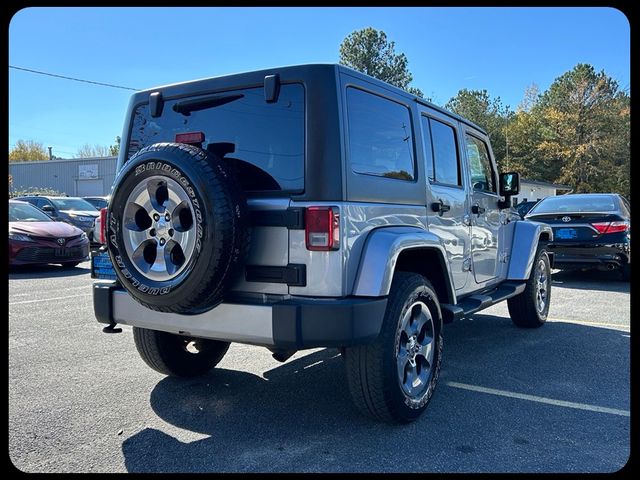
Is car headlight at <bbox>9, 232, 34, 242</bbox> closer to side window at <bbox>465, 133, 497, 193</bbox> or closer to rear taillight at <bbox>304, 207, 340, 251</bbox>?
side window at <bbox>465, 133, 497, 193</bbox>

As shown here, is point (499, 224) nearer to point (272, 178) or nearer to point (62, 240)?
point (272, 178)

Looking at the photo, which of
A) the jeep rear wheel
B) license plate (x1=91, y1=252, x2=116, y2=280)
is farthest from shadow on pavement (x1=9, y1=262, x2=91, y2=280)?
license plate (x1=91, y1=252, x2=116, y2=280)

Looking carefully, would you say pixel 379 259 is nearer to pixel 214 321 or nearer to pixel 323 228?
pixel 323 228

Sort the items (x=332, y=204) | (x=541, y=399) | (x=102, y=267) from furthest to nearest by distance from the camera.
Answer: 1. (x=541, y=399)
2. (x=102, y=267)
3. (x=332, y=204)

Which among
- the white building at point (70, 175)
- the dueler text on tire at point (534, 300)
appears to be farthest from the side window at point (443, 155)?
the white building at point (70, 175)

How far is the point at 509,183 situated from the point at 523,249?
2.46ft

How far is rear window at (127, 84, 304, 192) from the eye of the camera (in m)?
3.10

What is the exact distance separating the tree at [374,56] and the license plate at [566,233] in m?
37.4

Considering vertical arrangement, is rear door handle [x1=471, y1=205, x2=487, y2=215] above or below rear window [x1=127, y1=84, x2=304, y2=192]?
below

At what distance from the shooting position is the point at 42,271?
1064 cm

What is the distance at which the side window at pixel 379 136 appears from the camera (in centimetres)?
321

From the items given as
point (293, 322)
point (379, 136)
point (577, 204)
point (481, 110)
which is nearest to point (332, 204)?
point (293, 322)

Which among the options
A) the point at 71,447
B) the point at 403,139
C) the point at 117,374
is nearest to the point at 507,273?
the point at 403,139

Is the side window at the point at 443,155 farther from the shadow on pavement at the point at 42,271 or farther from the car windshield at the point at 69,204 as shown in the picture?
the car windshield at the point at 69,204
